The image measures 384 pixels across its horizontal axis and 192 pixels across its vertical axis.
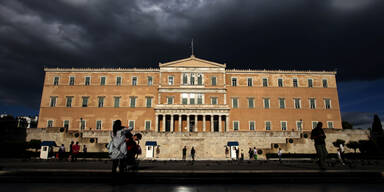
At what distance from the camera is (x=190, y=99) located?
148 ft

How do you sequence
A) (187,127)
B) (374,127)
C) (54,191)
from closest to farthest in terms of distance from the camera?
(54,191)
(187,127)
(374,127)

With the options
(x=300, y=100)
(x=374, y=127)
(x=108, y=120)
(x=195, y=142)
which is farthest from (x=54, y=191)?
(x=374, y=127)

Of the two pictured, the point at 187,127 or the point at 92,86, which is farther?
the point at 92,86

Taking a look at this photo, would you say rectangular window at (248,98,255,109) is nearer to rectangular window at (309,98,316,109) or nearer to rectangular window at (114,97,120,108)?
rectangular window at (309,98,316,109)

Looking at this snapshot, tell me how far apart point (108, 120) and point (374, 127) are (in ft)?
231

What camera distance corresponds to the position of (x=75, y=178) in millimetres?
6930

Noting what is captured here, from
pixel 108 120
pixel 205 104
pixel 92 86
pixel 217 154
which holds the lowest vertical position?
pixel 217 154

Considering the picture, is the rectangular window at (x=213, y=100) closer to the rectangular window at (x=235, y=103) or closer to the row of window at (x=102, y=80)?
the rectangular window at (x=235, y=103)

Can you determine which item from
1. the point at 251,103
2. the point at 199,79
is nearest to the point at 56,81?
the point at 199,79

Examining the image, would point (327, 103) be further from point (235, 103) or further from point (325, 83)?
point (235, 103)

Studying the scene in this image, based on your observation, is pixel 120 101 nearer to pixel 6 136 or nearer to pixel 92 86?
pixel 92 86

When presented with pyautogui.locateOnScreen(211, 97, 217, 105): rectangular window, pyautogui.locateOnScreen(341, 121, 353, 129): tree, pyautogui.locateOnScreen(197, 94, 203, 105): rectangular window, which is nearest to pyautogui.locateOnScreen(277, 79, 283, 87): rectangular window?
pyautogui.locateOnScreen(211, 97, 217, 105): rectangular window

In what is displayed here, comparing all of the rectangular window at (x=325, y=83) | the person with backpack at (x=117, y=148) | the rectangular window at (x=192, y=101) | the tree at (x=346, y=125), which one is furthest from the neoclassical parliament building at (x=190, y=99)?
the tree at (x=346, y=125)

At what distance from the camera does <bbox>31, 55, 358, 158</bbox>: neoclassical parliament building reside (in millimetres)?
44438
